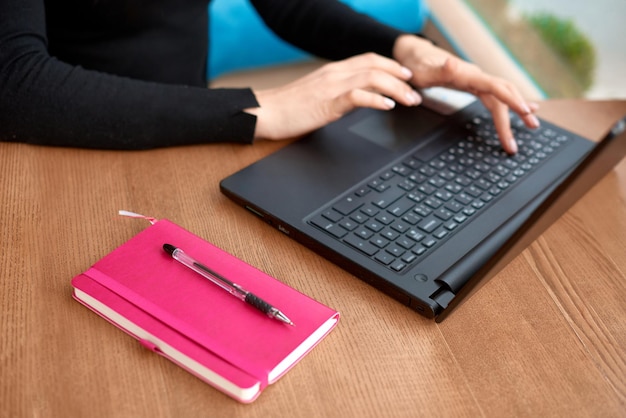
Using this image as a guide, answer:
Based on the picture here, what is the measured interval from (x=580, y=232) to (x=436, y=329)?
0.95 ft

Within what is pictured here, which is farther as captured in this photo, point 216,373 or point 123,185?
point 123,185

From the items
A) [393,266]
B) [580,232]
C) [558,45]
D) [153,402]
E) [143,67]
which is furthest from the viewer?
[558,45]

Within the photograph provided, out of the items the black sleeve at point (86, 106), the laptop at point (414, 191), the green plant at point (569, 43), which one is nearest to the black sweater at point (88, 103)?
the black sleeve at point (86, 106)

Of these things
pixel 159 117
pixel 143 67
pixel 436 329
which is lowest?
pixel 143 67

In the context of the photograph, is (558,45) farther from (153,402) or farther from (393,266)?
(153,402)

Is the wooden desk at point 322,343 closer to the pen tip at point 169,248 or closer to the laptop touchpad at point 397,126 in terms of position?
the pen tip at point 169,248

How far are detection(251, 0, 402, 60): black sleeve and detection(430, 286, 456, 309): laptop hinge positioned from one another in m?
0.57

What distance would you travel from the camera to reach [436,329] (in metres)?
0.70

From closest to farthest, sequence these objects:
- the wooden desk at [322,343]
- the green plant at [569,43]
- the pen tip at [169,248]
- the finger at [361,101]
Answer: the wooden desk at [322,343] < the pen tip at [169,248] < the finger at [361,101] < the green plant at [569,43]

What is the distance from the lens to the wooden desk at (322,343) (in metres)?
0.62

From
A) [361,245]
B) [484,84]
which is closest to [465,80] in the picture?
[484,84]

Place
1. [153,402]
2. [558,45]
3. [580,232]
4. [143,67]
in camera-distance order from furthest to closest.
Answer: [558,45], [143,67], [580,232], [153,402]

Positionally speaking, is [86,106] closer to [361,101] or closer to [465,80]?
[361,101]

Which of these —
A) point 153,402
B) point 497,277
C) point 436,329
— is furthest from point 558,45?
point 153,402
